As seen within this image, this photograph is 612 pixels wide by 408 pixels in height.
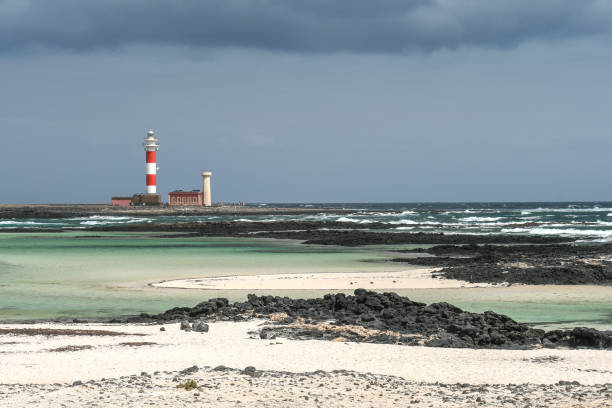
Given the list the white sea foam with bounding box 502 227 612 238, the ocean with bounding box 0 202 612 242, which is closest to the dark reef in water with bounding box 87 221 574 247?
the ocean with bounding box 0 202 612 242

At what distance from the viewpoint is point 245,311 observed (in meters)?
16.2

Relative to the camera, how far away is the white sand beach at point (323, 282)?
22.7 metres

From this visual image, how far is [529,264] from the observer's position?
2781 centimetres

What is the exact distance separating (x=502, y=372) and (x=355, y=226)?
56.1 meters

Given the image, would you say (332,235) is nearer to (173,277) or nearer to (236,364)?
(173,277)

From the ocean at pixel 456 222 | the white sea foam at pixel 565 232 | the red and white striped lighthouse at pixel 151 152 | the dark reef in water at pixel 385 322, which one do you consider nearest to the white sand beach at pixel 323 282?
the dark reef in water at pixel 385 322

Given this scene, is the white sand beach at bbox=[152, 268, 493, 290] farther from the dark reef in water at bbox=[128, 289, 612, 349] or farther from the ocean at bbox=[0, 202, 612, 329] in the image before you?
the dark reef in water at bbox=[128, 289, 612, 349]

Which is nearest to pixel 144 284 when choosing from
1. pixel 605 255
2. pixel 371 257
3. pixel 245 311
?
pixel 245 311

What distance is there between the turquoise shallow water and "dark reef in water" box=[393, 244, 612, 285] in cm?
144

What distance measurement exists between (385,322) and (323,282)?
9.18m

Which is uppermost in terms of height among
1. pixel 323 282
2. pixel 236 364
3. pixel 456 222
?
pixel 236 364

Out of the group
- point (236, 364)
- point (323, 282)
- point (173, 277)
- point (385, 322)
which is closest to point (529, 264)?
point (323, 282)

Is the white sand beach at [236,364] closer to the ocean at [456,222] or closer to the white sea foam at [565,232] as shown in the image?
the ocean at [456,222]

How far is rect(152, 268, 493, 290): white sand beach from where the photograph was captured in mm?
22703
